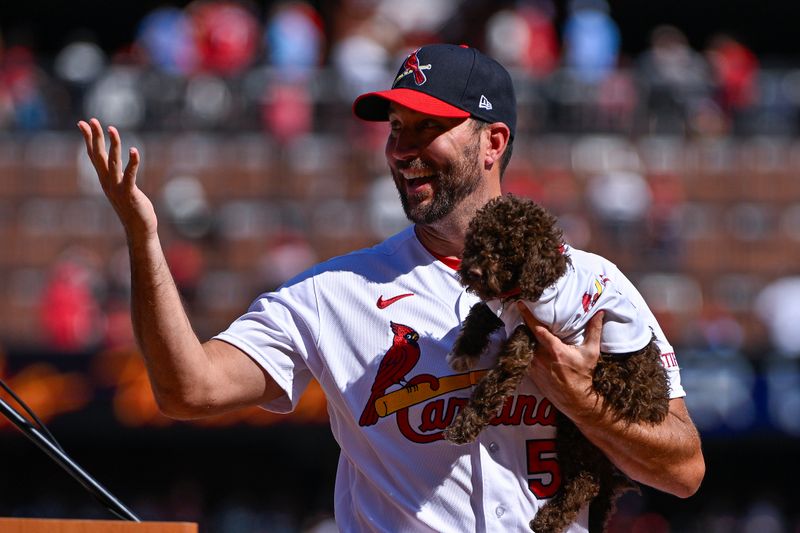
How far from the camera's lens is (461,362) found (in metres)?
3.16

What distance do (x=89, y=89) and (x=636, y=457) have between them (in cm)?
1119

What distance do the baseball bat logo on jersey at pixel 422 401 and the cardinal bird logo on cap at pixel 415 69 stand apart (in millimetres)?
694

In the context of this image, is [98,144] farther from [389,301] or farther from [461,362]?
[461,362]

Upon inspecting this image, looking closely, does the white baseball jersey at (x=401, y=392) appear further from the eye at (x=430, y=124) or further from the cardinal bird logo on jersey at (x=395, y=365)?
the eye at (x=430, y=124)

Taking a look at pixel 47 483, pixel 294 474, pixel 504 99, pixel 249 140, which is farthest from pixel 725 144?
pixel 504 99

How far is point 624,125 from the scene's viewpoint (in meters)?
13.8

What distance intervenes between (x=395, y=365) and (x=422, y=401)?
122mm

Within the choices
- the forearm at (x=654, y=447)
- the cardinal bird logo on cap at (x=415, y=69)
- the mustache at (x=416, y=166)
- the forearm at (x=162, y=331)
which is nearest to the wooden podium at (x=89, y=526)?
the forearm at (x=162, y=331)

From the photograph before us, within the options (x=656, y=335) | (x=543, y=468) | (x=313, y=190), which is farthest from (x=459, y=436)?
(x=313, y=190)

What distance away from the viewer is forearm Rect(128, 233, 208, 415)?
3.03 metres

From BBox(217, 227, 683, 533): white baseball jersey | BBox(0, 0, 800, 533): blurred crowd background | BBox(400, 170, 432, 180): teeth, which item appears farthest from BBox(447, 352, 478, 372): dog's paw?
BBox(0, 0, 800, 533): blurred crowd background

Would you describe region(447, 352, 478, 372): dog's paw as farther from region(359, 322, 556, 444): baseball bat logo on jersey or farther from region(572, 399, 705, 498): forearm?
region(572, 399, 705, 498): forearm

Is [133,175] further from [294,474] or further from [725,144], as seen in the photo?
[725,144]

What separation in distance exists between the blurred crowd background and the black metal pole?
7.48 meters
